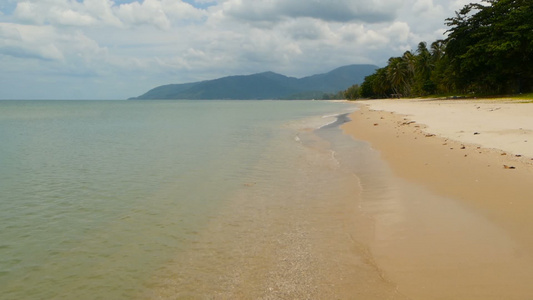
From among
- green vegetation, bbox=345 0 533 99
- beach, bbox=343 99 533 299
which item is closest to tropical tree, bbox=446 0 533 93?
green vegetation, bbox=345 0 533 99

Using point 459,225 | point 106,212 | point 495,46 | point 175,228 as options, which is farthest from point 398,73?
point 175,228

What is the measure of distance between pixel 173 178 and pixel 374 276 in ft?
26.1

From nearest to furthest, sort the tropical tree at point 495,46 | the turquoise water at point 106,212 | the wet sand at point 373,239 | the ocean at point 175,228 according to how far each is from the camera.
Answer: the wet sand at point 373,239, the ocean at point 175,228, the turquoise water at point 106,212, the tropical tree at point 495,46

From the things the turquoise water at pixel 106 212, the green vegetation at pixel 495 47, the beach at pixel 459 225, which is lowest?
the turquoise water at pixel 106 212

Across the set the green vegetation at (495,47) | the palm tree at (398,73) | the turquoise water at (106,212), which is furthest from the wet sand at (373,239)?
the palm tree at (398,73)

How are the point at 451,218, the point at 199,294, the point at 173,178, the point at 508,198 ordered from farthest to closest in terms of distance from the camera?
1. the point at 173,178
2. the point at 508,198
3. the point at 451,218
4. the point at 199,294

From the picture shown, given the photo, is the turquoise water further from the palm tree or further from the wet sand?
the palm tree

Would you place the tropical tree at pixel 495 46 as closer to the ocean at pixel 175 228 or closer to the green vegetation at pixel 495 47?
the green vegetation at pixel 495 47

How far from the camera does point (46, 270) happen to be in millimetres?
5195

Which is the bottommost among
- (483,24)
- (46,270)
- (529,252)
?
(46,270)

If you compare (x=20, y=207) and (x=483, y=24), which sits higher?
(x=483, y=24)

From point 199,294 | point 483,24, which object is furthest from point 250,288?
point 483,24

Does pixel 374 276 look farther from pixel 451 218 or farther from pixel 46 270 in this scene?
pixel 46 270

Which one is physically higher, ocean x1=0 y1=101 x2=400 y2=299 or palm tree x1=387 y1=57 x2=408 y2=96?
palm tree x1=387 y1=57 x2=408 y2=96
